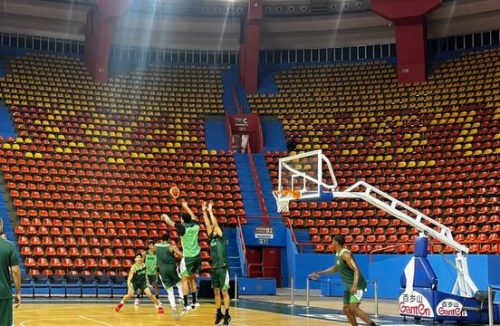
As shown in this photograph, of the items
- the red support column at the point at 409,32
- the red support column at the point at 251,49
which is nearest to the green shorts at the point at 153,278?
the red support column at the point at 251,49

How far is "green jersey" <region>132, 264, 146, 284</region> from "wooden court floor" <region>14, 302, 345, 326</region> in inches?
29.7

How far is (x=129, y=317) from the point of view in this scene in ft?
57.3

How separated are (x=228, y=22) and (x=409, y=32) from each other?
10577 mm

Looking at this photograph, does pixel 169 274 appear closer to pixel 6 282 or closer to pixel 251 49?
pixel 6 282

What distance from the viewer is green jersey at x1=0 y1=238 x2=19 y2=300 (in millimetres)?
9352

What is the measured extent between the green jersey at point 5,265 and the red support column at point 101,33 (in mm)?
29615

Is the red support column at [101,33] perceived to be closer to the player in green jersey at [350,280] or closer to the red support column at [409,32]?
the red support column at [409,32]

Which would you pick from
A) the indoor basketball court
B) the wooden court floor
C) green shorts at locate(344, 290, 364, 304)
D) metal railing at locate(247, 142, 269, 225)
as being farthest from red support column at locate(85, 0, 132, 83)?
green shorts at locate(344, 290, 364, 304)

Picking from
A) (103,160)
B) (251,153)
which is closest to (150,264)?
(103,160)

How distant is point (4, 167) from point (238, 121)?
41.4 feet

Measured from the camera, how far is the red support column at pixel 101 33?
124ft

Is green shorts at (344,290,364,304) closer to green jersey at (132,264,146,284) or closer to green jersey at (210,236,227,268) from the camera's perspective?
green jersey at (210,236,227,268)

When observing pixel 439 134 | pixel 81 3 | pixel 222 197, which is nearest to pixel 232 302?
pixel 222 197

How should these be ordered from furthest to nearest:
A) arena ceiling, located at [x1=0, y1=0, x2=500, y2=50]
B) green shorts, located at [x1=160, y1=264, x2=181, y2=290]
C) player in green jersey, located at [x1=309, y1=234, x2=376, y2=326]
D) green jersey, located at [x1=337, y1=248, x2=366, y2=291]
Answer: arena ceiling, located at [x1=0, y1=0, x2=500, y2=50] < green shorts, located at [x1=160, y1=264, x2=181, y2=290] < green jersey, located at [x1=337, y1=248, x2=366, y2=291] < player in green jersey, located at [x1=309, y1=234, x2=376, y2=326]
